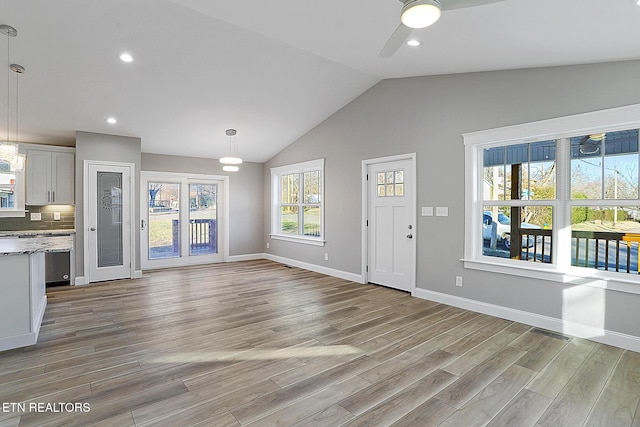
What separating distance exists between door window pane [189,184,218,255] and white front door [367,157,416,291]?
4109 mm

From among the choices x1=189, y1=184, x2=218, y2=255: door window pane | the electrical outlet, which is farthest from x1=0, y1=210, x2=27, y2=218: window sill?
the electrical outlet

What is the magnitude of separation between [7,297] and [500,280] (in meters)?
5.16

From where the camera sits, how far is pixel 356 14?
2.97m

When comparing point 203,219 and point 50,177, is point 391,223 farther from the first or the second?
point 50,177

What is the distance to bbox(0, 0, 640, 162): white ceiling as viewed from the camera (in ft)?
9.09

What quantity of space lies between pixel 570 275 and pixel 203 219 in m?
6.97

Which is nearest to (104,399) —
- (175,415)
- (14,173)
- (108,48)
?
(175,415)

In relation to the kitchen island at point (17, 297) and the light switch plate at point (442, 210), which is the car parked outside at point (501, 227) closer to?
the light switch plate at point (442, 210)

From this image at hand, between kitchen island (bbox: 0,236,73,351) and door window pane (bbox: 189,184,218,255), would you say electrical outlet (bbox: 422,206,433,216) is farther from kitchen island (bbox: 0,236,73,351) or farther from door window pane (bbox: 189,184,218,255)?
door window pane (bbox: 189,184,218,255)

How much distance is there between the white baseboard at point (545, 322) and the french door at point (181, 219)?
17.3 ft

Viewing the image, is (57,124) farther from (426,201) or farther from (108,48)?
(426,201)

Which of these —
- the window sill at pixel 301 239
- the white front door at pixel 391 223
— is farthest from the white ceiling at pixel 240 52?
the window sill at pixel 301 239

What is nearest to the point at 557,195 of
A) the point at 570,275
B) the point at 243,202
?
the point at 570,275

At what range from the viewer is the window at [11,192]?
18.0 ft
